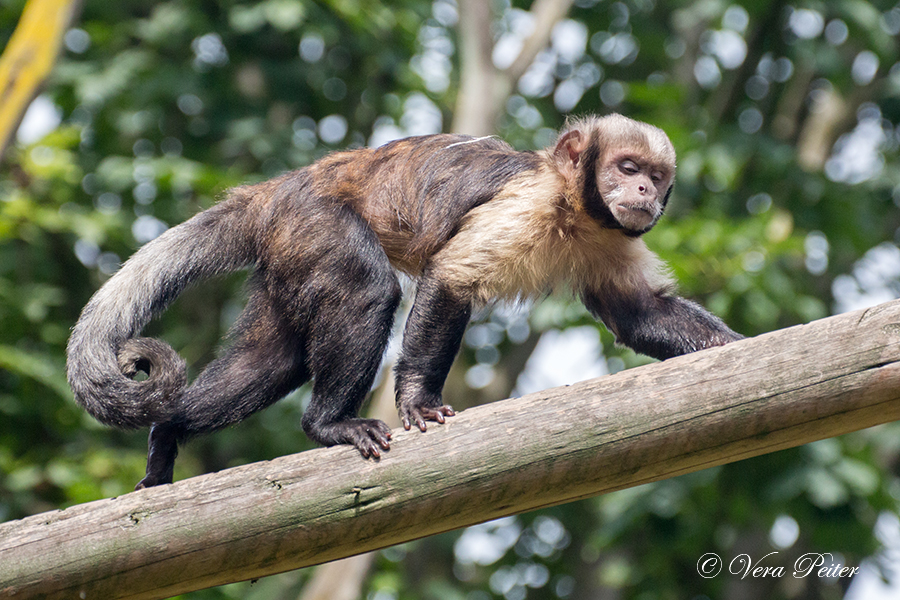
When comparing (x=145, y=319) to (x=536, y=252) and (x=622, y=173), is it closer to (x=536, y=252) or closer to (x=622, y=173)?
(x=536, y=252)

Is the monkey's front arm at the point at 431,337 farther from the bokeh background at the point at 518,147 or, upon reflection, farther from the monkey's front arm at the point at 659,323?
the bokeh background at the point at 518,147

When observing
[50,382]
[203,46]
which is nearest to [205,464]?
[50,382]

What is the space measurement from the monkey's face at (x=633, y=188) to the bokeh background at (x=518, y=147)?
260cm

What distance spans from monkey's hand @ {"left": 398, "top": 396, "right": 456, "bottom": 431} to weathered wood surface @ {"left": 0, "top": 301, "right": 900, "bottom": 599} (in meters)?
0.23

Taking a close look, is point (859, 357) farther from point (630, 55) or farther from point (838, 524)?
point (630, 55)

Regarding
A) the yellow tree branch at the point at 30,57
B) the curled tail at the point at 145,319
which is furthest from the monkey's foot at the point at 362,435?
the yellow tree branch at the point at 30,57

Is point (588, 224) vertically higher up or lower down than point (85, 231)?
higher up

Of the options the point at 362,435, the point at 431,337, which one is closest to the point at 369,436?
the point at 362,435

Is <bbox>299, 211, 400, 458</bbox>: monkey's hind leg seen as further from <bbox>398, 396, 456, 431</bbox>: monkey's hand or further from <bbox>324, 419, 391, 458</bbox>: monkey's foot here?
<bbox>398, 396, 456, 431</bbox>: monkey's hand

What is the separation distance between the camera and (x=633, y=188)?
19.1ft

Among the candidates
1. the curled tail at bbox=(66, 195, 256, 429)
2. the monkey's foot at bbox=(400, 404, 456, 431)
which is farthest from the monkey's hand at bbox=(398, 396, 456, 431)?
the curled tail at bbox=(66, 195, 256, 429)

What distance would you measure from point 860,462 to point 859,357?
5.40 metres

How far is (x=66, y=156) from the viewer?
860 cm

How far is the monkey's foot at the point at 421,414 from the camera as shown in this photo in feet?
15.4
